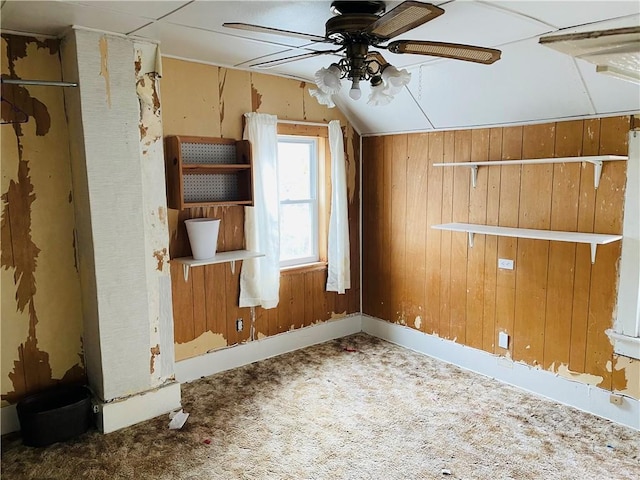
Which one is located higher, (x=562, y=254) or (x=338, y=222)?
(x=338, y=222)

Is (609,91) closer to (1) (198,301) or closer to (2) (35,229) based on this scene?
(1) (198,301)

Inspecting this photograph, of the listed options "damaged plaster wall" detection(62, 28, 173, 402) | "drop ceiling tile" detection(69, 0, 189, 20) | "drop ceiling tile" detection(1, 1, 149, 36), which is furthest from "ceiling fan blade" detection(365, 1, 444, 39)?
"damaged plaster wall" detection(62, 28, 173, 402)

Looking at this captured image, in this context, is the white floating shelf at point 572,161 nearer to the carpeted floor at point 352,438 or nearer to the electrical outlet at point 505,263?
the electrical outlet at point 505,263

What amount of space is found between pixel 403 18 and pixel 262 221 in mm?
2367

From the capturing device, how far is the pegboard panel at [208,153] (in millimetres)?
3605

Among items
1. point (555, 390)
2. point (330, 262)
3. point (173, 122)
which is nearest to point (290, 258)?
point (330, 262)

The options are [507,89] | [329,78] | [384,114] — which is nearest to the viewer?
[329,78]

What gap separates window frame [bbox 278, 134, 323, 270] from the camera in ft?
14.3

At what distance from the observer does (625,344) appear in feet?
10.2

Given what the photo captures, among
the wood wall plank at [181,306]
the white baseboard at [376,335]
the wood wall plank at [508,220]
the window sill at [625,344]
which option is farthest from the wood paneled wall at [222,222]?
the window sill at [625,344]

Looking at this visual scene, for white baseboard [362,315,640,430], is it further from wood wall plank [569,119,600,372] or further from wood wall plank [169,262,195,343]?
wood wall plank [169,262,195,343]

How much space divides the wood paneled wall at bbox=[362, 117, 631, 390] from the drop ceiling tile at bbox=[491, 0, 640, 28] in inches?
40.2

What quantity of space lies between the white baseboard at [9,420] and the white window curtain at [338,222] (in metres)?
2.57

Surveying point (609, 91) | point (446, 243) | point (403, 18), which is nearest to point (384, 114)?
point (446, 243)
